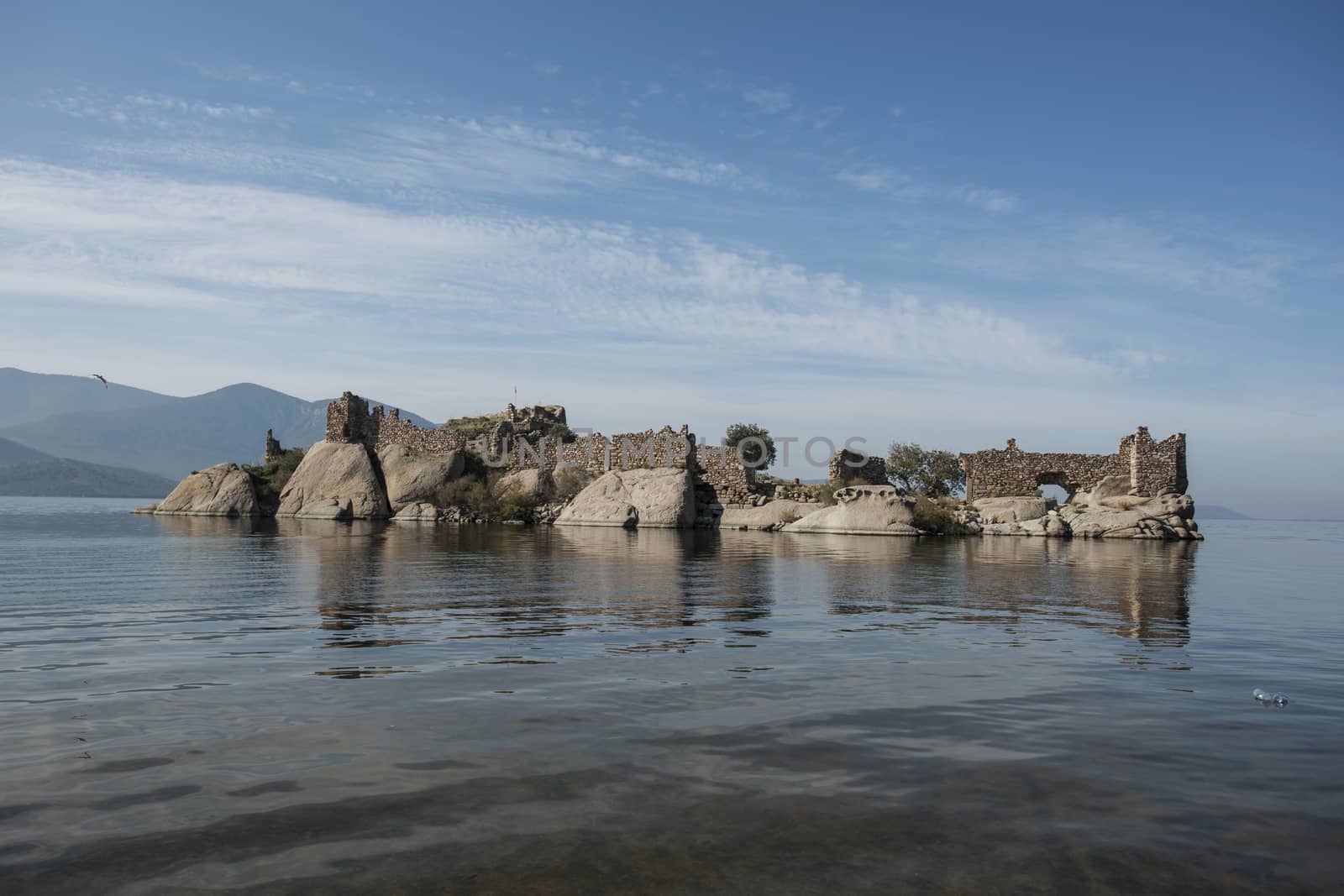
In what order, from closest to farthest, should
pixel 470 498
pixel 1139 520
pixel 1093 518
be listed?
pixel 1139 520 → pixel 1093 518 → pixel 470 498

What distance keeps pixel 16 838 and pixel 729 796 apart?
349 centimetres

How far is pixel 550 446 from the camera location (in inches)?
2090

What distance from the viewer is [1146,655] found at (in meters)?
9.73

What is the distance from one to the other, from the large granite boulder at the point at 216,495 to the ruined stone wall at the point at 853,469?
102 feet

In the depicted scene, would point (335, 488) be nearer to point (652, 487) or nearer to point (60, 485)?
point (652, 487)

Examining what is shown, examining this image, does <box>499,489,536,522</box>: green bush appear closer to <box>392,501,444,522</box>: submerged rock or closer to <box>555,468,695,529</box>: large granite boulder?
<box>555,468,695,529</box>: large granite boulder

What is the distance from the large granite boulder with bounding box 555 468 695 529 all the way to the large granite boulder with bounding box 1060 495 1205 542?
17.1 metres

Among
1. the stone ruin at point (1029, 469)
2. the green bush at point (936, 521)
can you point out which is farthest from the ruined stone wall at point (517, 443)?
the stone ruin at point (1029, 469)

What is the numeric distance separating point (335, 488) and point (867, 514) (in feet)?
93.8

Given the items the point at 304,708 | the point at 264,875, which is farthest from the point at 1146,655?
the point at 264,875

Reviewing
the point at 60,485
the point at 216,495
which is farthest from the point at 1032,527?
the point at 60,485

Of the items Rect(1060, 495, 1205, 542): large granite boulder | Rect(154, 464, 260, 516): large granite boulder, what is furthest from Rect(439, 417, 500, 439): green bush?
Rect(1060, 495, 1205, 542): large granite boulder

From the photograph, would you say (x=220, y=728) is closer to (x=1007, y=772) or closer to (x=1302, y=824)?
(x=1007, y=772)

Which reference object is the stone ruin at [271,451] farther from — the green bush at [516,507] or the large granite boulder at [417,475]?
the green bush at [516,507]
